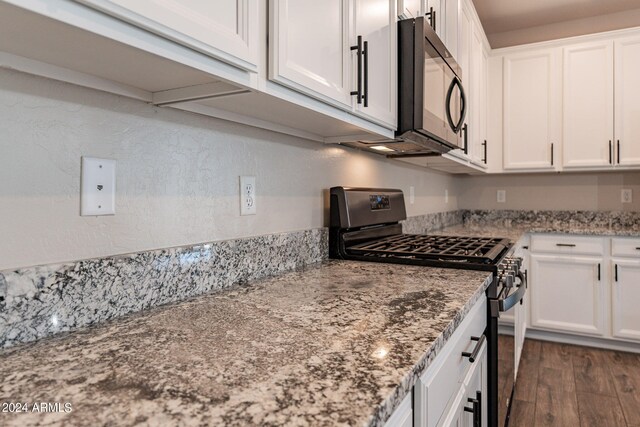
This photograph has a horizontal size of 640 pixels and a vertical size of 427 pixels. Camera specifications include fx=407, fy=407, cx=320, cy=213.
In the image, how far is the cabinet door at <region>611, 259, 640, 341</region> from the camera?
8.72 ft

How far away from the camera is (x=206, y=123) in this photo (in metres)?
1.04

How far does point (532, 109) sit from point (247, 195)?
2.80 m

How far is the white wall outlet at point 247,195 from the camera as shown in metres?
1.15

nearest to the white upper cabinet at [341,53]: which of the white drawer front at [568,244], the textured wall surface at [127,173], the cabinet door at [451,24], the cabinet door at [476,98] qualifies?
the textured wall surface at [127,173]

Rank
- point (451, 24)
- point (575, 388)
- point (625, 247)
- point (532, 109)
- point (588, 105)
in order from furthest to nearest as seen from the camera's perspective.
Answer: point (532, 109) < point (588, 105) < point (625, 247) < point (575, 388) < point (451, 24)

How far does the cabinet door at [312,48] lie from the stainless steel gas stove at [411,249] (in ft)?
1.94

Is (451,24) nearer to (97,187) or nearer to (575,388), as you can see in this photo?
(97,187)

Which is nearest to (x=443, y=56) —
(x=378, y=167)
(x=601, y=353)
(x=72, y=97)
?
(x=378, y=167)

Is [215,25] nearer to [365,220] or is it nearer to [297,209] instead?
[297,209]

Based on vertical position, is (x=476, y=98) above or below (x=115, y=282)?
above

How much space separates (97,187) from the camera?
0.79 meters

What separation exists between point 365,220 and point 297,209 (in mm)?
368

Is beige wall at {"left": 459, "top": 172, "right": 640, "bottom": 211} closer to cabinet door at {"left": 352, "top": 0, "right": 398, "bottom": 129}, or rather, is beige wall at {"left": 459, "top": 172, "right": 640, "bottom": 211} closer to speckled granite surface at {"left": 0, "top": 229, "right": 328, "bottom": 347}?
cabinet door at {"left": 352, "top": 0, "right": 398, "bottom": 129}

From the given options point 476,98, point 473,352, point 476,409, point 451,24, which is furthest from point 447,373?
point 476,98
